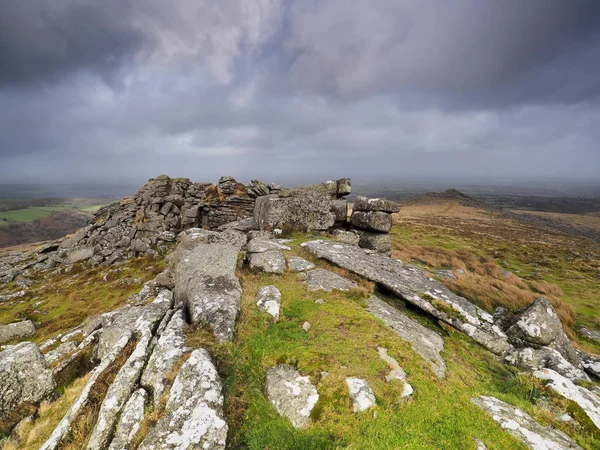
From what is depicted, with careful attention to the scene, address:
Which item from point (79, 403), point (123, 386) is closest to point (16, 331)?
point (79, 403)

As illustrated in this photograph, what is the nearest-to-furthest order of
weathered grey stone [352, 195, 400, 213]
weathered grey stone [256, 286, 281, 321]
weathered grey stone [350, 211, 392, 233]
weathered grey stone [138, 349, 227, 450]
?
weathered grey stone [138, 349, 227, 450], weathered grey stone [256, 286, 281, 321], weathered grey stone [350, 211, 392, 233], weathered grey stone [352, 195, 400, 213]

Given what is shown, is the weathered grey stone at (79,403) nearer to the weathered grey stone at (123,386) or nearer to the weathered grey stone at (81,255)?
the weathered grey stone at (123,386)

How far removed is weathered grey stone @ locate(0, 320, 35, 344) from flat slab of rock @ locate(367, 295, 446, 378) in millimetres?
22354

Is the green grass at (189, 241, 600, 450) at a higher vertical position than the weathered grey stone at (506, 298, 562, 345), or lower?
higher

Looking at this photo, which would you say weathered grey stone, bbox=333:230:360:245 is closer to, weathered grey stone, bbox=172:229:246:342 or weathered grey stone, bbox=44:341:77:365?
weathered grey stone, bbox=172:229:246:342

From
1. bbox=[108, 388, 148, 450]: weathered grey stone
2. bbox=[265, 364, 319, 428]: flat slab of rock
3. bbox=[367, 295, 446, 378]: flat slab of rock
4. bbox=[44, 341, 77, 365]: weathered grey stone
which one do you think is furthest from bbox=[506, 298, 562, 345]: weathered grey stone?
bbox=[44, 341, 77, 365]: weathered grey stone

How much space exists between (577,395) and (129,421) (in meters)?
11.2

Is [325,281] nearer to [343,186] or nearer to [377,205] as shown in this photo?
[377,205]

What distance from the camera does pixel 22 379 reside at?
301 inches

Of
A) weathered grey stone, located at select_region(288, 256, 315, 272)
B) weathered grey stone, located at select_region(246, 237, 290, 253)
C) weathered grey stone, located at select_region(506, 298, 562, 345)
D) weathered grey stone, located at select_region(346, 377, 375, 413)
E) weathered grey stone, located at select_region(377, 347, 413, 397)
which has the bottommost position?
weathered grey stone, located at select_region(506, 298, 562, 345)

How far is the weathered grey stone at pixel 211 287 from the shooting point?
8273mm

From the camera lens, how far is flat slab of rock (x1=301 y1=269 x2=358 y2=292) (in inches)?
451

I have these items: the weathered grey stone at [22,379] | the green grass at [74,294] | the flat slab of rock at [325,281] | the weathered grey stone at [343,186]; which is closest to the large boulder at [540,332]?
the flat slab of rock at [325,281]

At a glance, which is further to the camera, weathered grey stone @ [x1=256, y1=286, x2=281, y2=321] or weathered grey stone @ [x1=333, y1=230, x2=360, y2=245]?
weathered grey stone @ [x1=333, y1=230, x2=360, y2=245]
